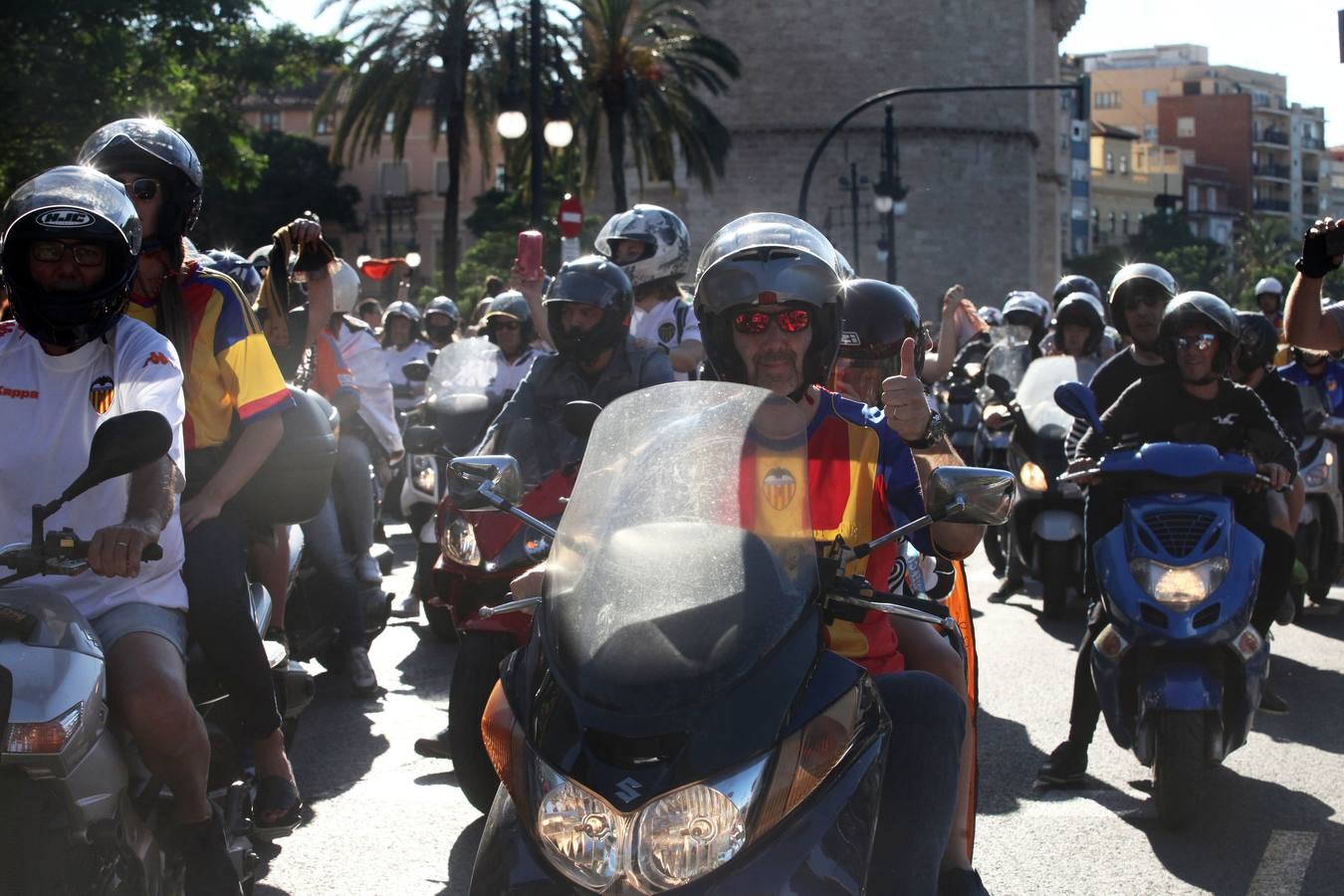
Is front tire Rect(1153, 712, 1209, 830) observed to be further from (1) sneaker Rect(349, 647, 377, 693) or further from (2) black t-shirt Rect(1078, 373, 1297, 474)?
(1) sneaker Rect(349, 647, 377, 693)

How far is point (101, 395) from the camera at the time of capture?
4.21 m

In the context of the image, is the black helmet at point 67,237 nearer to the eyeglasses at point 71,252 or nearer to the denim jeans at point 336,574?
the eyeglasses at point 71,252

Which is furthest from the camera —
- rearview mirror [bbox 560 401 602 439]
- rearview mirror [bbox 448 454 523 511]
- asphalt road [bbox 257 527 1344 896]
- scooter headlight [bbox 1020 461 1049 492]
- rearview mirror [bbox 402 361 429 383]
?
rearview mirror [bbox 402 361 429 383]

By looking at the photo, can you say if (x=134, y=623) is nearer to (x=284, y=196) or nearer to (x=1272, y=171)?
(x=284, y=196)

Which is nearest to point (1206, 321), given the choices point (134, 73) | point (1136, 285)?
point (1136, 285)

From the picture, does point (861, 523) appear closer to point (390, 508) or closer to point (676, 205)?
point (390, 508)

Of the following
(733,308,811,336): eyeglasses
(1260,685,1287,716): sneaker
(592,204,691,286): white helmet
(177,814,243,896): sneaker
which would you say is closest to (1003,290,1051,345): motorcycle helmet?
(592,204,691,286): white helmet

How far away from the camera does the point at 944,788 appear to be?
10.7ft

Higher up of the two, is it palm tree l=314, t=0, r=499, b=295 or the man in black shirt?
palm tree l=314, t=0, r=499, b=295

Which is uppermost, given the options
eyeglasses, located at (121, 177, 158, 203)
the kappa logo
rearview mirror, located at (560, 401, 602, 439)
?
eyeglasses, located at (121, 177, 158, 203)

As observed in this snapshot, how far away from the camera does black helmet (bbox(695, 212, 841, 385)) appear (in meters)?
4.04

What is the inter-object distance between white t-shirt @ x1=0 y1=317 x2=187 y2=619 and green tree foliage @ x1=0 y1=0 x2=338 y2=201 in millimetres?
22341

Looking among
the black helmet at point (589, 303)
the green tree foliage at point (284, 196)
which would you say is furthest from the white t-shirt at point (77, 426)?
the green tree foliage at point (284, 196)

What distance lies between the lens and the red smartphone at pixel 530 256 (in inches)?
308
